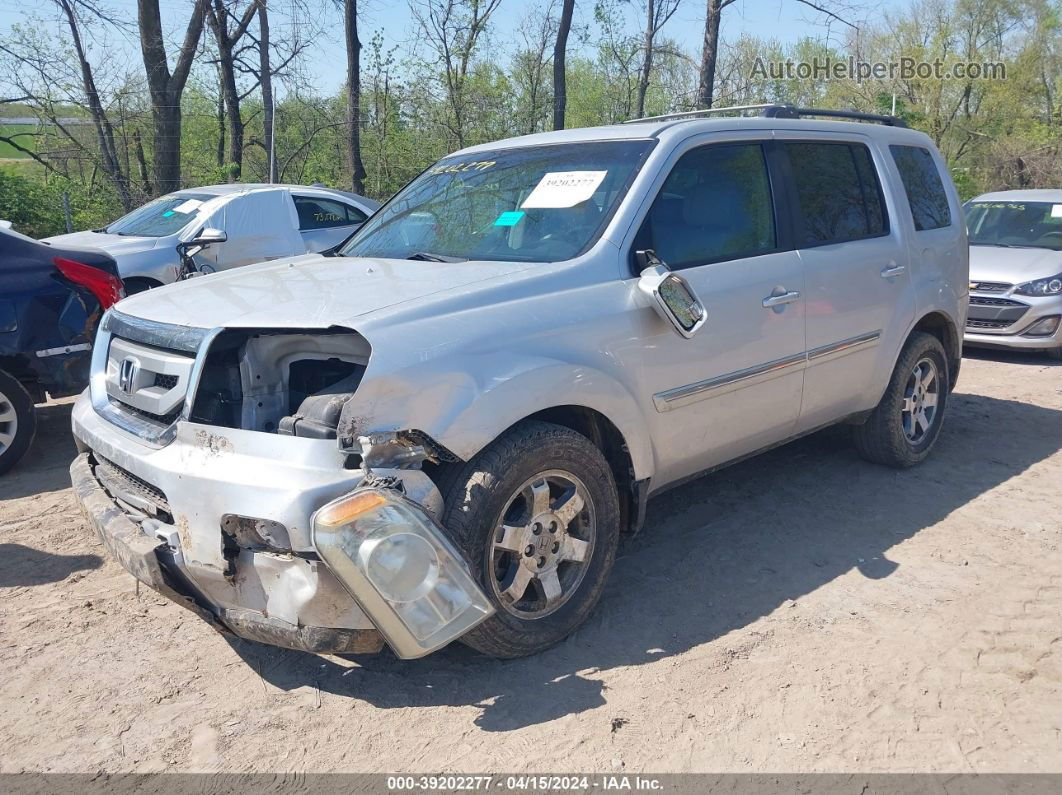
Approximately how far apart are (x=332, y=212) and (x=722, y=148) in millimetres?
6649

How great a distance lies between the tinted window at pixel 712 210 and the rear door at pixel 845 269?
0.84ft

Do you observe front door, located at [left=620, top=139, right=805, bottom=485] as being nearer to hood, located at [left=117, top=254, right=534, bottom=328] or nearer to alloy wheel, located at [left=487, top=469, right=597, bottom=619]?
alloy wheel, located at [left=487, top=469, right=597, bottom=619]

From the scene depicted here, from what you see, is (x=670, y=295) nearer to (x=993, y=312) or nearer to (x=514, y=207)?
(x=514, y=207)

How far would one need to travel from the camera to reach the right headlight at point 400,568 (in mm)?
2703

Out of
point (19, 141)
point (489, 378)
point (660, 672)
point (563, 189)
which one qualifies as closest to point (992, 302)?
point (563, 189)

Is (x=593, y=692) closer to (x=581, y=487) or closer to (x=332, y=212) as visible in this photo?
(x=581, y=487)

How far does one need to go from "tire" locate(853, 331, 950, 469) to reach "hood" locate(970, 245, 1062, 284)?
4.13m

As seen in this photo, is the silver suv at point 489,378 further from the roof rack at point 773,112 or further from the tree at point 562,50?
the tree at point 562,50

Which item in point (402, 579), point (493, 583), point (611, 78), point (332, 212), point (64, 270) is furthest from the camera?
point (611, 78)

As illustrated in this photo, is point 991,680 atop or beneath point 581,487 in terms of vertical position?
beneath

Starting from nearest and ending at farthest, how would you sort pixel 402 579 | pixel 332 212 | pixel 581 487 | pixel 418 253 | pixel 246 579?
pixel 402 579
pixel 246 579
pixel 581 487
pixel 418 253
pixel 332 212

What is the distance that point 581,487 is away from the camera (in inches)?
138

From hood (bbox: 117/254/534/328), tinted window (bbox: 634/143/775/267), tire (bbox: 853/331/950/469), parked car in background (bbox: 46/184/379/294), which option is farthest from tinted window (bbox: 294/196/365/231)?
tire (bbox: 853/331/950/469)

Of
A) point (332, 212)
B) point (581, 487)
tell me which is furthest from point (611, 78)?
point (581, 487)
